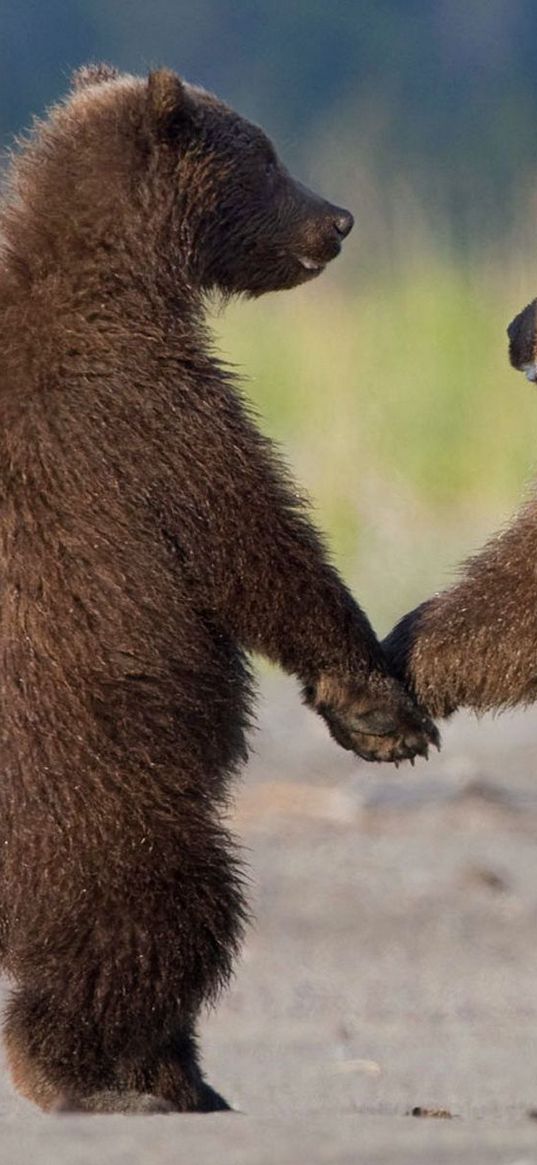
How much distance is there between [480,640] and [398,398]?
6610mm

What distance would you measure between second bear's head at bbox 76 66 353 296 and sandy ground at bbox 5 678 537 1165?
2.08 meters

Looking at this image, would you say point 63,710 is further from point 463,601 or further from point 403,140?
point 403,140

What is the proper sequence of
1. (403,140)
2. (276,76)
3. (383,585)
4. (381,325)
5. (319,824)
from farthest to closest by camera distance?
(276,76) < (403,140) < (381,325) < (383,585) < (319,824)

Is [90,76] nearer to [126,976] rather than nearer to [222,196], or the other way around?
[222,196]

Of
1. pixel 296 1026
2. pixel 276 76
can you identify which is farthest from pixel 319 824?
pixel 276 76

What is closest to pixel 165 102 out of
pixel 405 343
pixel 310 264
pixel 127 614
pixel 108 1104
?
pixel 310 264

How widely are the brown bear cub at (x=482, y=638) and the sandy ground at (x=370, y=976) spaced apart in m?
1.01

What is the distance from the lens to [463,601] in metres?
6.61

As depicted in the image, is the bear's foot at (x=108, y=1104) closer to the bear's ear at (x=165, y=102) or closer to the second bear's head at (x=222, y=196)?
the second bear's head at (x=222, y=196)

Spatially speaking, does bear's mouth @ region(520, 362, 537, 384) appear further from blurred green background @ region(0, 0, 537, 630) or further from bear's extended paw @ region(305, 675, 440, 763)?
blurred green background @ region(0, 0, 537, 630)

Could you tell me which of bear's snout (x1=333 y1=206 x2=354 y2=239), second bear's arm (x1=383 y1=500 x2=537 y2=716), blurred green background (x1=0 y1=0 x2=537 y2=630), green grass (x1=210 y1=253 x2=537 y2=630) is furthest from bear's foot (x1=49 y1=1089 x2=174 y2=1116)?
green grass (x1=210 y1=253 x2=537 y2=630)

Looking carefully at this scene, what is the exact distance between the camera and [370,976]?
8.06 meters

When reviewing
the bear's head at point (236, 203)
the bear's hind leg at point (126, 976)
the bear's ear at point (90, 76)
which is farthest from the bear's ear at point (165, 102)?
the bear's hind leg at point (126, 976)

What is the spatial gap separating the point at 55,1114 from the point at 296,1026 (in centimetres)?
191
